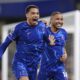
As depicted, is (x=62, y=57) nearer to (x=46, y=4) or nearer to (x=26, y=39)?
(x=26, y=39)

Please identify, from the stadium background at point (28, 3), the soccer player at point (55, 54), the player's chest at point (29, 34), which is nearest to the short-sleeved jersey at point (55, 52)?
the soccer player at point (55, 54)

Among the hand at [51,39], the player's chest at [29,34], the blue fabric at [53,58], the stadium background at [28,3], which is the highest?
the stadium background at [28,3]

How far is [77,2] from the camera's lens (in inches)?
1015

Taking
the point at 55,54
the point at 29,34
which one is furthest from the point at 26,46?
the point at 55,54

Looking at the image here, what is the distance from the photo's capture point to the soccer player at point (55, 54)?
11.1 m

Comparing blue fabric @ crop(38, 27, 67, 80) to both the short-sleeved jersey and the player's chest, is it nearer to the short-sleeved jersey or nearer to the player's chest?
the short-sleeved jersey

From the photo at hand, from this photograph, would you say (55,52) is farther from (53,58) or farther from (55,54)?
(53,58)

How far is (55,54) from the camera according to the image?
1110 centimetres

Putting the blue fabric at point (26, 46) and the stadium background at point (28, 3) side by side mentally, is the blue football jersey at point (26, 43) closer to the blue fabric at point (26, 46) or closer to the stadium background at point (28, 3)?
the blue fabric at point (26, 46)

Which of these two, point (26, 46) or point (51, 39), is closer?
point (26, 46)

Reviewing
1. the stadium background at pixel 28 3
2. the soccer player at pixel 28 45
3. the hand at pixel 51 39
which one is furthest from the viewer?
the stadium background at pixel 28 3

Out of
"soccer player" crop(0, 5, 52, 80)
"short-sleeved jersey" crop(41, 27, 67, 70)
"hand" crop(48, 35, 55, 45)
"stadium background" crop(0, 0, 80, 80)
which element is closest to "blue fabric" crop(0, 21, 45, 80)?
"soccer player" crop(0, 5, 52, 80)

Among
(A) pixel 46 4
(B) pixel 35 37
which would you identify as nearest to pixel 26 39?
(B) pixel 35 37

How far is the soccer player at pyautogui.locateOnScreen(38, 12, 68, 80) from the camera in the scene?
1107cm
